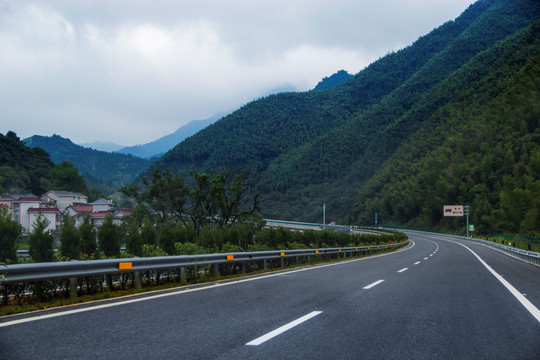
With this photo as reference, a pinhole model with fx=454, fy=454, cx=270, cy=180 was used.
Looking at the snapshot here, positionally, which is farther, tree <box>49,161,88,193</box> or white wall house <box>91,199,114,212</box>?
tree <box>49,161,88,193</box>

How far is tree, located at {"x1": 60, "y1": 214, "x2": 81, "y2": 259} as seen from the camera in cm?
1466

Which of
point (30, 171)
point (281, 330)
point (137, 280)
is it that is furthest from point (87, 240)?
point (30, 171)

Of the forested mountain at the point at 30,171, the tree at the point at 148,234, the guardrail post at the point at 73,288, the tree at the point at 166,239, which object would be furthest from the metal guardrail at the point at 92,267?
the forested mountain at the point at 30,171

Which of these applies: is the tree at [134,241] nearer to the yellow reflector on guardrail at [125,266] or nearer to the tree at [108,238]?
the tree at [108,238]

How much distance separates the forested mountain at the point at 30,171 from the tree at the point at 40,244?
100103mm

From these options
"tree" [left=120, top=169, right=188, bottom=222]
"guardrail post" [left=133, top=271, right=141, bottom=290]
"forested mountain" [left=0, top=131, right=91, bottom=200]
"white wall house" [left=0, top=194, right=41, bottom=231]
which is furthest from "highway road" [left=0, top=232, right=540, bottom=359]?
"forested mountain" [left=0, top=131, right=91, bottom=200]

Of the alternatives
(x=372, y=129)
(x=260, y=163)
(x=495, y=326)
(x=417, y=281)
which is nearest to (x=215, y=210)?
(x=417, y=281)

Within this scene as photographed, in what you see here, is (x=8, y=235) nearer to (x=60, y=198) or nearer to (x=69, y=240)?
(x=69, y=240)

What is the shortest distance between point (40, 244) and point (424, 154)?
141807 mm

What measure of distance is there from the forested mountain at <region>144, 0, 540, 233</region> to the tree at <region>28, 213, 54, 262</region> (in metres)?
37.8

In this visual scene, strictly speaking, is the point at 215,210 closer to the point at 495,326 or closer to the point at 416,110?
the point at 495,326

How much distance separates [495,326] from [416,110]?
176 meters

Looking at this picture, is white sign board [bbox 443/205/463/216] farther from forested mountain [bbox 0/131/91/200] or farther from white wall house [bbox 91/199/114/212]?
forested mountain [bbox 0/131/91/200]

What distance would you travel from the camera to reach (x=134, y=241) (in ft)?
55.4
